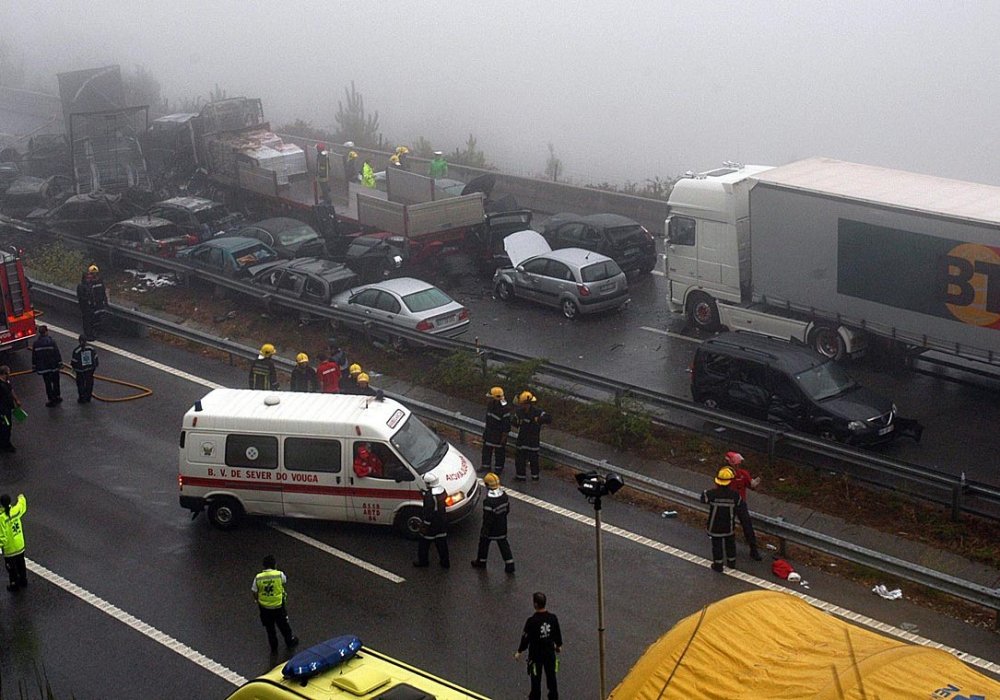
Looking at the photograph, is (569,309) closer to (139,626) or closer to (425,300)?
(425,300)

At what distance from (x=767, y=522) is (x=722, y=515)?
78cm

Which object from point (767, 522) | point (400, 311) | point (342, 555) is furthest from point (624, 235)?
point (342, 555)

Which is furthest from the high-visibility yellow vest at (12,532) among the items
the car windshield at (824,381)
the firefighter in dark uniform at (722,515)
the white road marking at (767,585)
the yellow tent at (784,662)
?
the car windshield at (824,381)

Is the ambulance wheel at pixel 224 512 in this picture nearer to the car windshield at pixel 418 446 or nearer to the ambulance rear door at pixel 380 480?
the ambulance rear door at pixel 380 480

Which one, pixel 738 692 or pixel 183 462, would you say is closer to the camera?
pixel 738 692

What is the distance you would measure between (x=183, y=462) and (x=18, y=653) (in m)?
3.29

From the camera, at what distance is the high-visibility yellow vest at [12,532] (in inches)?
544

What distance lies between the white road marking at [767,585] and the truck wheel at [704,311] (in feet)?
26.9

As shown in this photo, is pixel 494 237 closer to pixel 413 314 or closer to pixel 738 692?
pixel 413 314

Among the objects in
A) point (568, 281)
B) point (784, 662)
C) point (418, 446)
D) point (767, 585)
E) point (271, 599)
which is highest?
point (784, 662)

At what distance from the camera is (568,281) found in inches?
948

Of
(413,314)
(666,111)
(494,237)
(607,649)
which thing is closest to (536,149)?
(666,111)

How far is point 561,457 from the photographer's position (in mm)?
16766

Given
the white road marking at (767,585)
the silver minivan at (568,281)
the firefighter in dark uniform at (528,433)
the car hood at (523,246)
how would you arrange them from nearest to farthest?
the white road marking at (767,585), the firefighter in dark uniform at (528,433), the silver minivan at (568,281), the car hood at (523,246)
